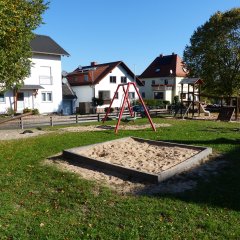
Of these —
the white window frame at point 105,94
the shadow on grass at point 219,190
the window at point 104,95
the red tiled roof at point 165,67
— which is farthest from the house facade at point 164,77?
the shadow on grass at point 219,190

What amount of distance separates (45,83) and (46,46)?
4483 millimetres

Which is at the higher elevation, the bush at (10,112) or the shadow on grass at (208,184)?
the bush at (10,112)

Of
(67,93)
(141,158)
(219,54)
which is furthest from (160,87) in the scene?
(141,158)

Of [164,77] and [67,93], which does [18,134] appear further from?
[164,77]

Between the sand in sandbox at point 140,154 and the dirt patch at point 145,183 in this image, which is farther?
→ the sand in sandbox at point 140,154

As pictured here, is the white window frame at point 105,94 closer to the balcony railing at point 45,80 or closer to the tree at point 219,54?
the balcony railing at point 45,80

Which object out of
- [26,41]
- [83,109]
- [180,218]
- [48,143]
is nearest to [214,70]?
[83,109]

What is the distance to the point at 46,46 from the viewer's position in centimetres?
3969

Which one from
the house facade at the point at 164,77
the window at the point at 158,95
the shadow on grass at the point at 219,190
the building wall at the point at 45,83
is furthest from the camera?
the window at the point at 158,95

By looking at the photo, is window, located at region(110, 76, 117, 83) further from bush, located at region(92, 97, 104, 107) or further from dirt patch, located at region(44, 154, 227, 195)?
dirt patch, located at region(44, 154, 227, 195)

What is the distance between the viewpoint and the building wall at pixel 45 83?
37.5 m

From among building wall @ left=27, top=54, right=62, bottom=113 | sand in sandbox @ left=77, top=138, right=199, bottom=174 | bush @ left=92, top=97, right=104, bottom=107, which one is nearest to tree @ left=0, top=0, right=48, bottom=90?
sand in sandbox @ left=77, top=138, right=199, bottom=174

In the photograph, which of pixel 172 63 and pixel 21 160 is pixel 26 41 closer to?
pixel 21 160

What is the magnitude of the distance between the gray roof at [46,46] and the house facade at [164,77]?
26.1 metres
